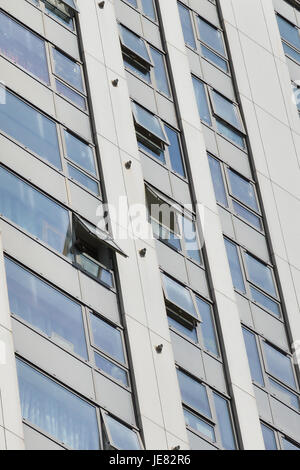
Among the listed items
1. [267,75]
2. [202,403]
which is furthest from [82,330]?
[267,75]

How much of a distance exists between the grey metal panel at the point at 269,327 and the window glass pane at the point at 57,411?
671 cm

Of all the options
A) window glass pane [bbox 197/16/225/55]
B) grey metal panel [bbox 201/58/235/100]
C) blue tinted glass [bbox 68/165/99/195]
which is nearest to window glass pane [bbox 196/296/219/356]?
blue tinted glass [bbox 68/165/99/195]

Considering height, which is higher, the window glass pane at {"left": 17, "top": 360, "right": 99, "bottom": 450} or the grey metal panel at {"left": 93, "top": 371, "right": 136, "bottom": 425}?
the grey metal panel at {"left": 93, "top": 371, "right": 136, "bottom": 425}

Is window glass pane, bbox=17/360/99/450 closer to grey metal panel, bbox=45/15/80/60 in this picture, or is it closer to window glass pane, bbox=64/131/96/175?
window glass pane, bbox=64/131/96/175

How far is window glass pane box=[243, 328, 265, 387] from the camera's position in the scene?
3016 cm

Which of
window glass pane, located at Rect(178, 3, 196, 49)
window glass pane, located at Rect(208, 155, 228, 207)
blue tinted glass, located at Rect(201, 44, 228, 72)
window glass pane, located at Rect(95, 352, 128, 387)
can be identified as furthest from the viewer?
blue tinted glass, located at Rect(201, 44, 228, 72)

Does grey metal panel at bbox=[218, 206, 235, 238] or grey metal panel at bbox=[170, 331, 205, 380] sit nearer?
grey metal panel at bbox=[170, 331, 205, 380]

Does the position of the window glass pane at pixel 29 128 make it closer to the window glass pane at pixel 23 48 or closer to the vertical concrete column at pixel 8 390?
the window glass pane at pixel 23 48

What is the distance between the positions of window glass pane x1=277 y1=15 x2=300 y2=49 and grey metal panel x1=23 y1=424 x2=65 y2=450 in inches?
756

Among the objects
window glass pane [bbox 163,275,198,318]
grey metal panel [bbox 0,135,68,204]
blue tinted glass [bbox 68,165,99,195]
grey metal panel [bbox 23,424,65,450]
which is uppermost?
blue tinted glass [bbox 68,165,99,195]

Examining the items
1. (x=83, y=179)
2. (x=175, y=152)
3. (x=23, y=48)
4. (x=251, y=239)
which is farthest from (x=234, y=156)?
(x=23, y=48)

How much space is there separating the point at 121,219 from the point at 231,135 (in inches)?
272

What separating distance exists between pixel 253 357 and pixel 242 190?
519 cm

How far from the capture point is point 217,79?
1432 inches
